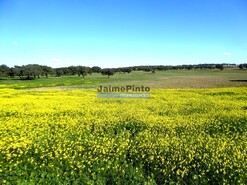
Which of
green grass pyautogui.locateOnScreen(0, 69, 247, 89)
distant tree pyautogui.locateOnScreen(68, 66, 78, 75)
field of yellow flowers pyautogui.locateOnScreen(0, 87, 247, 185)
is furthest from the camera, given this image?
distant tree pyautogui.locateOnScreen(68, 66, 78, 75)

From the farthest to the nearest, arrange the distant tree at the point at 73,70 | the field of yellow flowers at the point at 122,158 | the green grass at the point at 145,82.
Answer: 1. the distant tree at the point at 73,70
2. the green grass at the point at 145,82
3. the field of yellow flowers at the point at 122,158

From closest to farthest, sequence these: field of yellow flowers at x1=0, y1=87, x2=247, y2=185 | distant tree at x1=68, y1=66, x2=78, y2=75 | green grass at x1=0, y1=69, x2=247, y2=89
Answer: field of yellow flowers at x1=0, y1=87, x2=247, y2=185
green grass at x1=0, y1=69, x2=247, y2=89
distant tree at x1=68, y1=66, x2=78, y2=75

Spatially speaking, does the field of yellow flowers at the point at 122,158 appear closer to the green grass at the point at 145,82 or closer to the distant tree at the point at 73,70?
the green grass at the point at 145,82

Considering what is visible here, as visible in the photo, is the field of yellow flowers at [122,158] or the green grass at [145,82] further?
the green grass at [145,82]

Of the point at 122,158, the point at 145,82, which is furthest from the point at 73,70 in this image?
the point at 122,158

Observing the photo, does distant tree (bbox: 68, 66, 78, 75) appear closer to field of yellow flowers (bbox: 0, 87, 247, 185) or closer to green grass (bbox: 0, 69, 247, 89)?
green grass (bbox: 0, 69, 247, 89)

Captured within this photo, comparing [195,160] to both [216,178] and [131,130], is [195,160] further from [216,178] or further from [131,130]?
[131,130]

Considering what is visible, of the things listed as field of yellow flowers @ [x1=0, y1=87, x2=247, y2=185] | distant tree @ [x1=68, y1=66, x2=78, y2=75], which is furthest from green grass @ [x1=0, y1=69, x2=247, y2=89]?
distant tree @ [x1=68, y1=66, x2=78, y2=75]

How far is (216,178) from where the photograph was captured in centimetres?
764

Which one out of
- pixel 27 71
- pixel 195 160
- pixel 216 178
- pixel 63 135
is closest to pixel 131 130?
Result: pixel 63 135

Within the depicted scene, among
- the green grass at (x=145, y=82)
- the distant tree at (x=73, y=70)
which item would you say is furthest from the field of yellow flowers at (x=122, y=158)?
the distant tree at (x=73, y=70)

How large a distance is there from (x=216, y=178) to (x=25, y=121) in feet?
31.2

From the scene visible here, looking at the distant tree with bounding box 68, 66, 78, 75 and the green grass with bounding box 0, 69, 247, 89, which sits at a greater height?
the distant tree with bounding box 68, 66, 78, 75

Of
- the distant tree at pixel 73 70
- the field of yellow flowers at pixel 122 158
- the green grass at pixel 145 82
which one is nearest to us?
the field of yellow flowers at pixel 122 158
